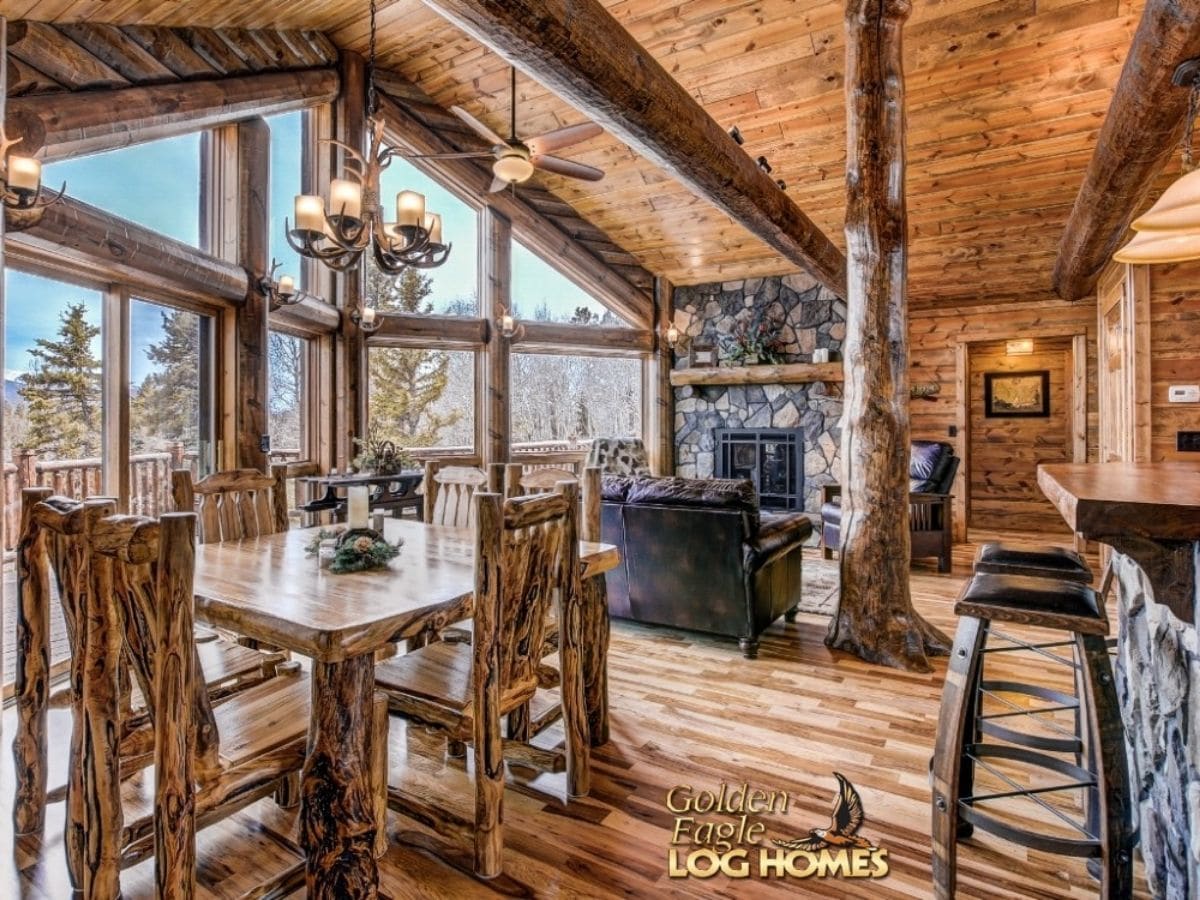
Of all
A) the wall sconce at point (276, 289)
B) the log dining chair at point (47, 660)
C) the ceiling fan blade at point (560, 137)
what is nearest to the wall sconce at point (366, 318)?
the wall sconce at point (276, 289)

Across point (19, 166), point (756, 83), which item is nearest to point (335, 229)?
point (19, 166)

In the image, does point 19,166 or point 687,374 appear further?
point 687,374

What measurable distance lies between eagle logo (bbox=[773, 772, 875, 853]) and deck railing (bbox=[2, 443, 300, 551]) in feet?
11.0

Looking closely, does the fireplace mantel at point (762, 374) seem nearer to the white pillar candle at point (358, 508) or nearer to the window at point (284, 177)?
the window at point (284, 177)

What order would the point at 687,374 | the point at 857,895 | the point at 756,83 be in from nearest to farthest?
the point at 857,895, the point at 756,83, the point at 687,374

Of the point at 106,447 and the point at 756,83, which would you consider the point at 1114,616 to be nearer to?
the point at 756,83

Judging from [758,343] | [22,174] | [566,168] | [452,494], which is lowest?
[452,494]

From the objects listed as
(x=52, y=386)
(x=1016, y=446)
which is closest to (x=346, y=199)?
(x=52, y=386)

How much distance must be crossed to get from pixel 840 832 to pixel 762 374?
5.73 m

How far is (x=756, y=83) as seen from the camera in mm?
4914

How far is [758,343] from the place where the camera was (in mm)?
7223

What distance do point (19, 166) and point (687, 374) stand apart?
6188mm

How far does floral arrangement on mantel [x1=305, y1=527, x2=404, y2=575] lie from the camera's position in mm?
1992

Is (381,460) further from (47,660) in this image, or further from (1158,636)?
(1158,636)
